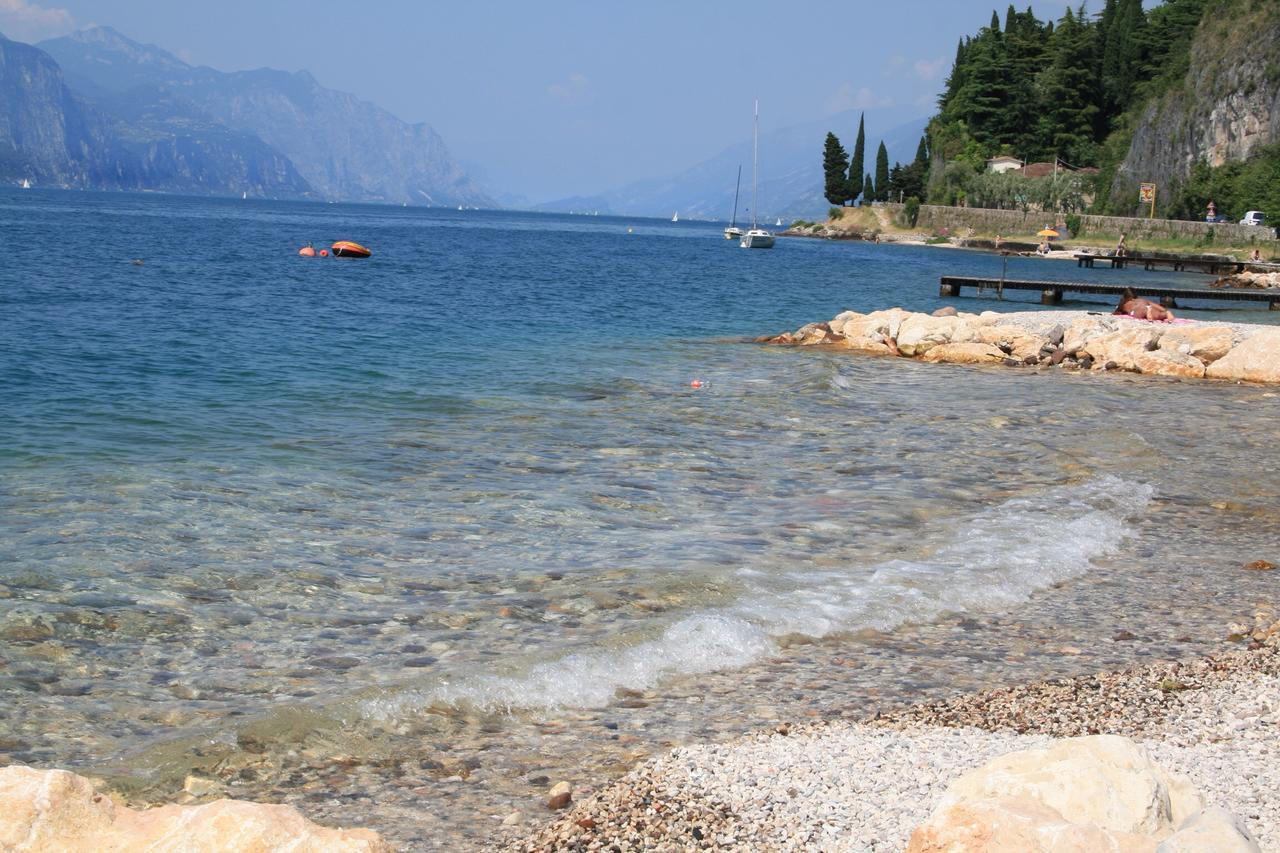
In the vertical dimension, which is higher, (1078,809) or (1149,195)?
(1149,195)

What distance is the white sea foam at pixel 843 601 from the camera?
695 cm

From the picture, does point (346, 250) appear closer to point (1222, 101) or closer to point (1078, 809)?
point (1078, 809)

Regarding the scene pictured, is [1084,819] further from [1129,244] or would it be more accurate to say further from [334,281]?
[1129,244]

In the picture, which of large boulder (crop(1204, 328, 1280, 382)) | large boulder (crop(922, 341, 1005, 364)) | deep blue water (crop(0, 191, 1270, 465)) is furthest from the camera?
large boulder (crop(922, 341, 1005, 364))

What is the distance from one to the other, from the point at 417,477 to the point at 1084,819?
9894mm

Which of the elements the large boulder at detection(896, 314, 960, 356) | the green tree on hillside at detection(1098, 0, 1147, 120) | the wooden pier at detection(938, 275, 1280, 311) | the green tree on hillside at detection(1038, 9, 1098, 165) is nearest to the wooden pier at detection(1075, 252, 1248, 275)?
the wooden pier at detection(938, 275, 1280, 311)

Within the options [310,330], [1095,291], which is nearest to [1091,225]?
[1095,291]

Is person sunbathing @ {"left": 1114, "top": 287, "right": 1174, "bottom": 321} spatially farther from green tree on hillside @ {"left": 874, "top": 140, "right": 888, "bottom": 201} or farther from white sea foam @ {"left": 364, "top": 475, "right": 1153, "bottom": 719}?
green tree on hillside @ {"left": 874, "top": 140, "right": 888, "bottom": 201}

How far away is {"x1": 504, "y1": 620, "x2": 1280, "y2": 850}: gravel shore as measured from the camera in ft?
16.3

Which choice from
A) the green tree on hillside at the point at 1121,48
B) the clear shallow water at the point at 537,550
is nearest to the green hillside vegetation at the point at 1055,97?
the green tree on hillside at the point at 1121,48

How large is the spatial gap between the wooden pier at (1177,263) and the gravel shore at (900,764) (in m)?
67.2

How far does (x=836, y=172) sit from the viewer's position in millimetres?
156125

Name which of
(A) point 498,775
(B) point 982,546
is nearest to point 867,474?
(B) point 982,546

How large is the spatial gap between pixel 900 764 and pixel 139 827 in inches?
134
